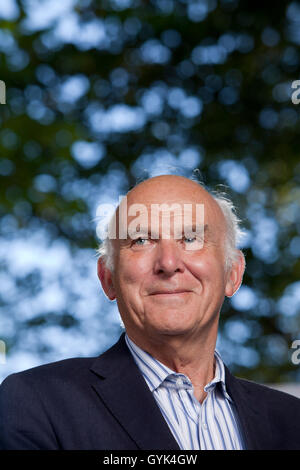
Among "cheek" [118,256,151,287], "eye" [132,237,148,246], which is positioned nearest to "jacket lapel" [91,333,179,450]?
"cheek" [118,256,151,287]

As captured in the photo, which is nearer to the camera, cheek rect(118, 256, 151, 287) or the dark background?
cheek rect(118, 256, 151, 287)

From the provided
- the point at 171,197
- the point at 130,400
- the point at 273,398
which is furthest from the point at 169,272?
the point at 273,398

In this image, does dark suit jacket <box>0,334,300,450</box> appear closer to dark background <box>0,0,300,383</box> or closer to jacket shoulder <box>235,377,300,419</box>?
jacket shoulder <box>235,377,300,419</box>

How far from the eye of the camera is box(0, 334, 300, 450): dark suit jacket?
5.46 ft

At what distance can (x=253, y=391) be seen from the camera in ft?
7.00

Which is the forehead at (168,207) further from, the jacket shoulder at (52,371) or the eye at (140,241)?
the jacket shoulder at (52,371)

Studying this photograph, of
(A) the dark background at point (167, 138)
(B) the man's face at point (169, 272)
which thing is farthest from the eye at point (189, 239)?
(A) the dark background at point (167, 138)

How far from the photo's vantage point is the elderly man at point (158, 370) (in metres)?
1.69

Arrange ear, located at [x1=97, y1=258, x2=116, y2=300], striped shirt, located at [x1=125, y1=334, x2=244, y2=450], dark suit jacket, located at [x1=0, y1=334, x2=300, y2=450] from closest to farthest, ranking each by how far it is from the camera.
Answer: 1. dark suit jacket, located at [x1=0, y1=334, x2=300, y2=450]
2. striped shirt, located at [x1=125, y1=334, x2=244, y2=450]
3. ear, located at [x1=97, y1=258, x2=116, y2=300]

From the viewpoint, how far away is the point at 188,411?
1838 mm

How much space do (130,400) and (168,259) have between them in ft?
1.39

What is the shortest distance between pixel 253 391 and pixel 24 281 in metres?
4.32
